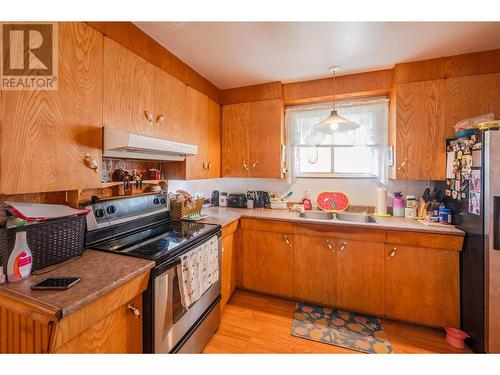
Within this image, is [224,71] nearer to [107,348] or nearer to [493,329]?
[107,348]

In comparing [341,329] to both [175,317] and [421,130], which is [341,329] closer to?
[175,317]

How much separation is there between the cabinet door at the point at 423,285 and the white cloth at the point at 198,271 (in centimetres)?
151

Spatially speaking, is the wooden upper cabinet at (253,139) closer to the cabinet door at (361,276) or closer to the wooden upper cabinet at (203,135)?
the wooden upper cabinet at (203,135)

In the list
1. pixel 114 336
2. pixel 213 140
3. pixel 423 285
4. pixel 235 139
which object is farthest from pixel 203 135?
pixel 423 285

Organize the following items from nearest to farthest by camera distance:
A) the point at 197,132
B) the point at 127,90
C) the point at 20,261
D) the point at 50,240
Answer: the point at 20,261, the point at 50,240, the point at 127,90, the point at 197,132

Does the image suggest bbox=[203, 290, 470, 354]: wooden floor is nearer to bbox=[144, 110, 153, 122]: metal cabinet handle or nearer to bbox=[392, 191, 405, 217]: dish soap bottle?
bbox=[392, 191, 405, 217]: dish soap bottle

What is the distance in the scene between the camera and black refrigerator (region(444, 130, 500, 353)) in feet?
4.70

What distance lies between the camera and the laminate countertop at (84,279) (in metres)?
0.82

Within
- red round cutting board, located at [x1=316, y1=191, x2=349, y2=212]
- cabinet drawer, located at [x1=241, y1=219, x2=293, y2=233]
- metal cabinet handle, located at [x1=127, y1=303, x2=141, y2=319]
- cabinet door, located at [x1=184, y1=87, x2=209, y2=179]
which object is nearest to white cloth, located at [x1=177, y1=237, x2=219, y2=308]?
metal cabinet handle, located at [x1=127, y1=303, x2=141, y2=319]

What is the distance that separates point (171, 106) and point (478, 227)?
2490mm

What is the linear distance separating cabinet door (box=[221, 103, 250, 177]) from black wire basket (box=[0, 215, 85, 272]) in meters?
1.72

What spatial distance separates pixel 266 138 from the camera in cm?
260

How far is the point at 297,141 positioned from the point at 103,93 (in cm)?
204
